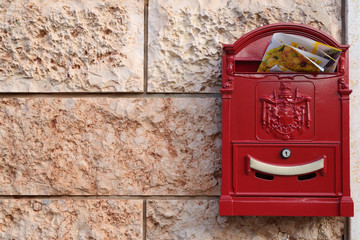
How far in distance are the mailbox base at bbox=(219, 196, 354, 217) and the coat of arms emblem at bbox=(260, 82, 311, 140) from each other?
0.29m

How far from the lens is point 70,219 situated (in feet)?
6.52

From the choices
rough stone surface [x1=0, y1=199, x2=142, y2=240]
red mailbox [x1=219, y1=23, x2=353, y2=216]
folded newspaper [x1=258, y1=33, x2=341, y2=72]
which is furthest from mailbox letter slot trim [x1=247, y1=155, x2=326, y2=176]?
rough stone surface [x1=0, y1=199, x2=142, y2=240]

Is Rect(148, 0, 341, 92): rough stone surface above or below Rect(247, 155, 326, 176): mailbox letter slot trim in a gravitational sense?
above

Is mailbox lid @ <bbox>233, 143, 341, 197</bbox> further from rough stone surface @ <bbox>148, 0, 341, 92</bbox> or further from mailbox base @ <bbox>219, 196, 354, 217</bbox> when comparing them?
rough stone surface @ <bbox>148, 0, 341, 92</bbox>

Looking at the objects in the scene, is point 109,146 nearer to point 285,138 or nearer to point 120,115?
point 120,115

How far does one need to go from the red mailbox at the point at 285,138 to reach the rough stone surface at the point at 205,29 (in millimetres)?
230

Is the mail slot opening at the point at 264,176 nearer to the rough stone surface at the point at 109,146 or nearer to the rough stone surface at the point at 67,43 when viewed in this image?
the rough stone surface at the point at 109,146

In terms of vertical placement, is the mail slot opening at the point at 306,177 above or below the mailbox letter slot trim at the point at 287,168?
below

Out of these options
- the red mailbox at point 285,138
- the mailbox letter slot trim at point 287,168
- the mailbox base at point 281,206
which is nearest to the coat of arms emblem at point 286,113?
the red mailbox at point 285,138

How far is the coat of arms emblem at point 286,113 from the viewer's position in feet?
5.75

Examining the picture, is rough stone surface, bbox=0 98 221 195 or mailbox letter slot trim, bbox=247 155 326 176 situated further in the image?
rough stone surface, bbox=0 98 221 195

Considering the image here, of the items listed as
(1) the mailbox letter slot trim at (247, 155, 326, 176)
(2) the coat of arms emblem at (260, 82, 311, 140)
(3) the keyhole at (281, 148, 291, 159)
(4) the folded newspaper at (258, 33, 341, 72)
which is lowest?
(1) the mailbox letter slot trim at (247, 155, 326, 176)

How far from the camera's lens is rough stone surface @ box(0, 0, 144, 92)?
79.3 inches

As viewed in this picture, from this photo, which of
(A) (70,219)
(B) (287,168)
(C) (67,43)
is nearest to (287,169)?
(B) (287,168)
